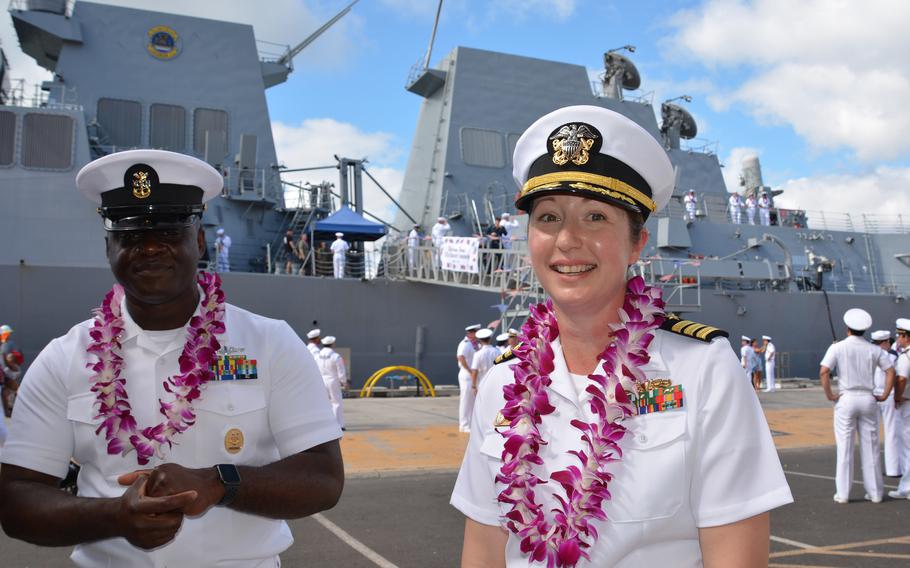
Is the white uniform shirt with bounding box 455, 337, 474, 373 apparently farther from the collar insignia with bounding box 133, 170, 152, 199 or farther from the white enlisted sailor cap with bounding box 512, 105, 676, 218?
the white enlisted sailor cap with bounding box 512, 105, 676, 218

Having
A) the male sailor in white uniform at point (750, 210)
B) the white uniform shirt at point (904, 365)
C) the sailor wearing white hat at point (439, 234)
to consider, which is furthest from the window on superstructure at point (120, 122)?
the male sailor in white uniform at point (750, 210)

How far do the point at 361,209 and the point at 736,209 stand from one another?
1225 centimetres

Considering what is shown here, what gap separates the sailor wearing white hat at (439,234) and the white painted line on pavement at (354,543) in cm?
1110

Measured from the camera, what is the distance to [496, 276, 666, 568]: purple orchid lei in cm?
156

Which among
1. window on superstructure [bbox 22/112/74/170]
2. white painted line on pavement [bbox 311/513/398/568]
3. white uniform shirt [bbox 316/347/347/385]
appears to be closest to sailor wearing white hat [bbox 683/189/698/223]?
white uniform shirt [bbox 316/347/347/385]

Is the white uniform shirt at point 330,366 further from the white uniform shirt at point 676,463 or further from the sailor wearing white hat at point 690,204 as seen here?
the sailor wearing white hat at point 690,204

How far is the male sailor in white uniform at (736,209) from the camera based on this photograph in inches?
914

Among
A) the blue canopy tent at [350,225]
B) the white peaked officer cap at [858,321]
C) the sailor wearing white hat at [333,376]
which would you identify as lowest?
the sailor wearing white hat at [333,376]

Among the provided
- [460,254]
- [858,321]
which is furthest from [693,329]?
[460,254]

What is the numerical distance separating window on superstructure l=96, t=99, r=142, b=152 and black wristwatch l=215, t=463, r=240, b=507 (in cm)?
1729

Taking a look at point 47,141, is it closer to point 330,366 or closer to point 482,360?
point 330,366

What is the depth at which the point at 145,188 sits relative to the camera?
1881mm

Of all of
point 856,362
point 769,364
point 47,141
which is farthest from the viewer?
point 769,364

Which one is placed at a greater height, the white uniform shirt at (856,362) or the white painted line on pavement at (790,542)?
the white uniform shirt at (856,362)
